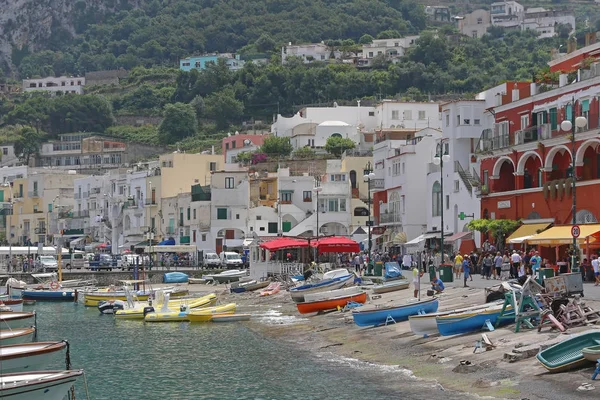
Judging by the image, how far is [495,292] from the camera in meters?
39.8

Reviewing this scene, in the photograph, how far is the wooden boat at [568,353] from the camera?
2848 cm

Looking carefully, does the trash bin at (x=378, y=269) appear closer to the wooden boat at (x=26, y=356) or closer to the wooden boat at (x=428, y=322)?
the wooden boat at (x=428, y=322)

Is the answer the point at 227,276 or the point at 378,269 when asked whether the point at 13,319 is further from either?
the point at 227,276

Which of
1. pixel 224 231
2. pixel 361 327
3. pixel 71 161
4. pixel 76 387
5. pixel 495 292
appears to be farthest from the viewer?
pixel 71 161

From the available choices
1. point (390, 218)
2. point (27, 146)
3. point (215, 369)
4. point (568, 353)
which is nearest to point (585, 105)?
point (215, 369)

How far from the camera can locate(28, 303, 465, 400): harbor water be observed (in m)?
33.2

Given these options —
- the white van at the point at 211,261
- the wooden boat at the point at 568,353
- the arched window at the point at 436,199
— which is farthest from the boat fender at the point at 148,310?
the white van at the point at 211,261

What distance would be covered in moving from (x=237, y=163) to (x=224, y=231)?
73.4 ft

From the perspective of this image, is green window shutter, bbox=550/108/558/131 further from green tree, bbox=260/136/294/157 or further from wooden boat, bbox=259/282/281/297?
green tree, bbox=260/136/294/157

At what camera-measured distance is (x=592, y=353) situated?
27.6 meters

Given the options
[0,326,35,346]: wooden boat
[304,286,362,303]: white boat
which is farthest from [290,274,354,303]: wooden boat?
[0,326,35,346]: wooden boat

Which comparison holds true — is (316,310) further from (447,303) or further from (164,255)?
(164,255)

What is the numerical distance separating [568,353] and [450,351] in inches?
246

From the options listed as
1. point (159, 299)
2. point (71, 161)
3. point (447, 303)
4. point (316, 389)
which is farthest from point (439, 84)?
point (316, 389)
